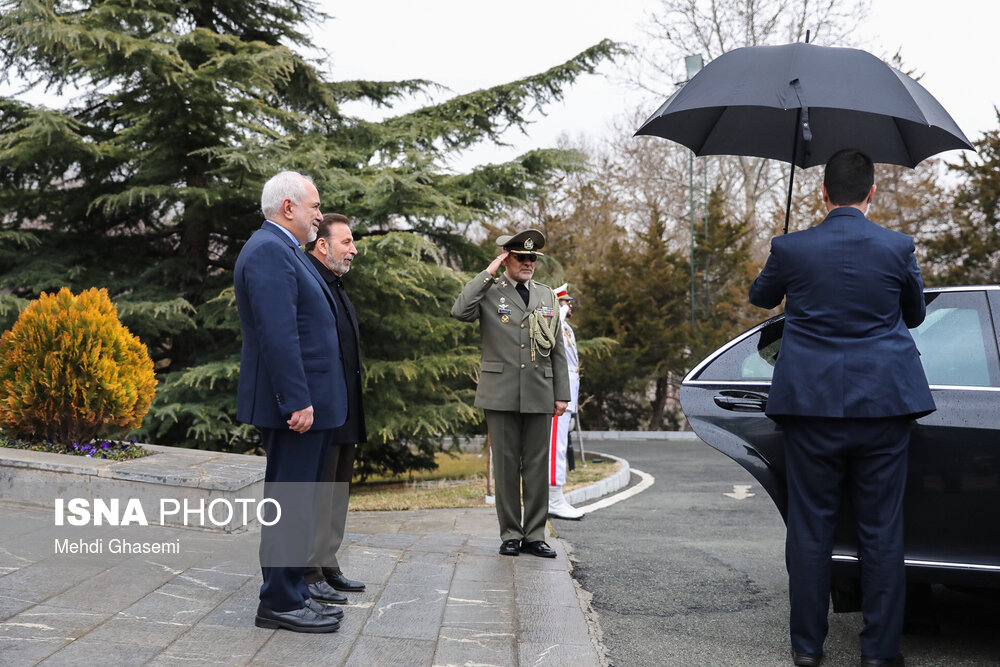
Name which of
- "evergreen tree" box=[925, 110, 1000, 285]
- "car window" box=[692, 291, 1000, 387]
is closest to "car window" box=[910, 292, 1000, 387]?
"car window" box=[692, 291, 1000, 387]

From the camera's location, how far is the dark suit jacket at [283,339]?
3.55 meters

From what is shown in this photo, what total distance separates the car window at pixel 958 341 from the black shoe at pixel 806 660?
1260 mm

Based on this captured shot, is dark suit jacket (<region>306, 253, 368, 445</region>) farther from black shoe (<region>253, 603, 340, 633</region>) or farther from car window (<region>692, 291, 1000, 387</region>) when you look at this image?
car window (<region>692, 291, 1000, 387</region>)

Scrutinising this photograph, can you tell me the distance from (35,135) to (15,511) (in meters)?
5.47

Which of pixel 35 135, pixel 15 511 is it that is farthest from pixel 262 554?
pixel 35 135

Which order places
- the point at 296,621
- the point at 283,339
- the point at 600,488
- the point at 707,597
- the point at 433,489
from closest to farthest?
the point at 283,339, the point at 296,621, the point at 707,597, the point at 600,488, the point at 433,489

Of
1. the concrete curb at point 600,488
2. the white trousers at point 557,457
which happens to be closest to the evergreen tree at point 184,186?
the concrete curb at point 600,488

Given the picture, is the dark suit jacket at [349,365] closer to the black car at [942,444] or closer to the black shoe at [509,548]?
the black shoe at [509,548]

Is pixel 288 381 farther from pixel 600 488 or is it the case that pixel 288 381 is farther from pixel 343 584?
pixel 600 488

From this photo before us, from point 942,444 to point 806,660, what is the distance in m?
1.05

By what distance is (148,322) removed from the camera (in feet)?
32.5

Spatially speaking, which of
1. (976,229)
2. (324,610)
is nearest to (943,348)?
(324,610)

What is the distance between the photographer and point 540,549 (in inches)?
217

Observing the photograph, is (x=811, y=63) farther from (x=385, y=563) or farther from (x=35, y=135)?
(x=35, y=135)
